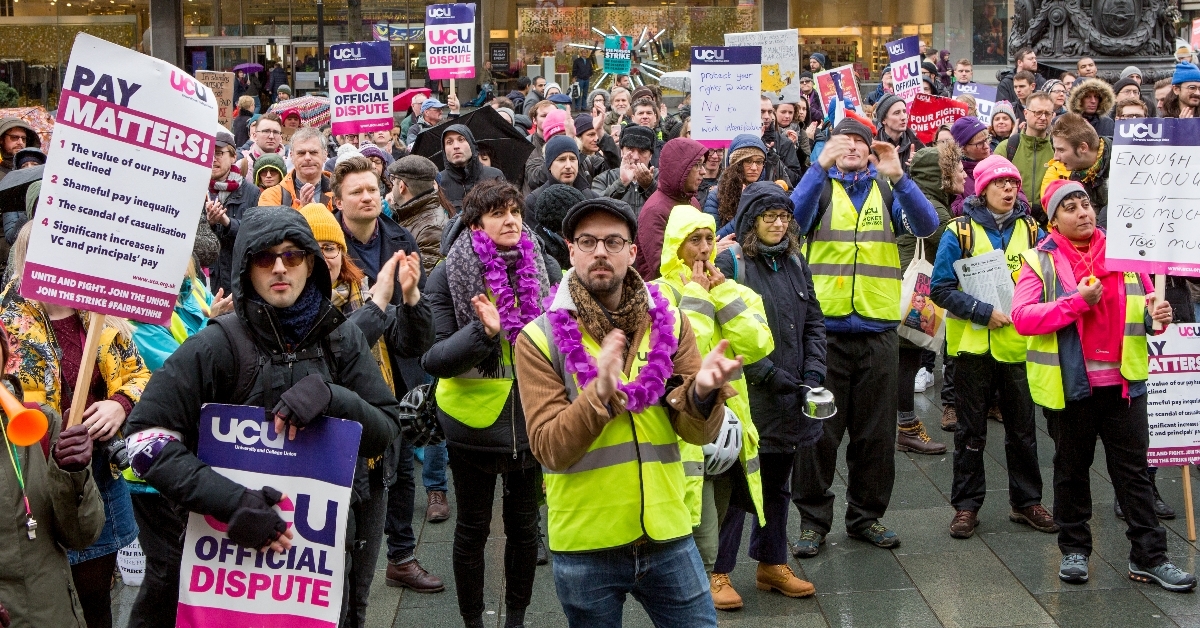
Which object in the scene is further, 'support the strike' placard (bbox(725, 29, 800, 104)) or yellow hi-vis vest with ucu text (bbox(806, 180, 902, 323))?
'support the strike' placard (bbox(725, 29, 800, 104))

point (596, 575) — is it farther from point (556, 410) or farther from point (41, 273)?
point (41, 273)

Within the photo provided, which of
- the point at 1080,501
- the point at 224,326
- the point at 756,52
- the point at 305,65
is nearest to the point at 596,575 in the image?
the point at 224,326

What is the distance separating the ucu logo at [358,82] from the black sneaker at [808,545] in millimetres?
6131

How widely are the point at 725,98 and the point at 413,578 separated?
4565 millimetres

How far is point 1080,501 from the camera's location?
6.27 meters

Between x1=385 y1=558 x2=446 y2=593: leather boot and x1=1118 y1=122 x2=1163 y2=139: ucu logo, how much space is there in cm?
391

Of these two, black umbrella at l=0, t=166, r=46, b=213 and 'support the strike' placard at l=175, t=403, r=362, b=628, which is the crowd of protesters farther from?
black umbrella at l=0, t=166, r=46, b=213

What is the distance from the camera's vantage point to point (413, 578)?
20.6ft

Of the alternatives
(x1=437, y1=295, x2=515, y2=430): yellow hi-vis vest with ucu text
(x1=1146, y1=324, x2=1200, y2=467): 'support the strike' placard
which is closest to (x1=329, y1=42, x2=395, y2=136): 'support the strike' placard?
(x1=437, y1=295, x2=515, y2=430): yellow hi-vis vest with ucu text

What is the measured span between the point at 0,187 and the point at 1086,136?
240 inches

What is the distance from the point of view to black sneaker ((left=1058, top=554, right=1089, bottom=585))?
6.20m

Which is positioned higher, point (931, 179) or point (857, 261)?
point (931, 179)

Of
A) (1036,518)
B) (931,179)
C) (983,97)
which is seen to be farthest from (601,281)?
(983,97)

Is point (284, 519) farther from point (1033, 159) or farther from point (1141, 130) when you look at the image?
point (1033, 159)
